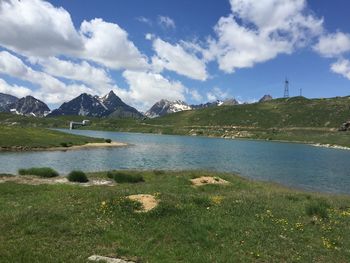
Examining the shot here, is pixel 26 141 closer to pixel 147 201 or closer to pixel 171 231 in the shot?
pixel 147 201

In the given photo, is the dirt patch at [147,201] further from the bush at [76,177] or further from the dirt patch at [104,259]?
the bush at [76,177]

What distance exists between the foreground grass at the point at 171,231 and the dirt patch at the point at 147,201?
651 mm

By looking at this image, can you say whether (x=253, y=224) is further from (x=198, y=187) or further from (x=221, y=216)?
(x=198, y=187)

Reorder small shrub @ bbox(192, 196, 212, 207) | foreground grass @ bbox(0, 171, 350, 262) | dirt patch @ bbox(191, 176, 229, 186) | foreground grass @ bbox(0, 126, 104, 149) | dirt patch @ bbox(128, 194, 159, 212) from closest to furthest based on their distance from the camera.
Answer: foreground grass @ bbox(0, 171, 350, 262), dirt patch @ bbox(128, 194, 159, 212), small shrub @ bbox(192, 196, 212, 207), dirt patch @ bbox(191, 176, 229, 186), foreground grass @ bbox(0, 126, 104, 149)

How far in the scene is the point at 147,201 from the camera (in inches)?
1086

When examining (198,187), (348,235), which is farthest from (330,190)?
(348,235)

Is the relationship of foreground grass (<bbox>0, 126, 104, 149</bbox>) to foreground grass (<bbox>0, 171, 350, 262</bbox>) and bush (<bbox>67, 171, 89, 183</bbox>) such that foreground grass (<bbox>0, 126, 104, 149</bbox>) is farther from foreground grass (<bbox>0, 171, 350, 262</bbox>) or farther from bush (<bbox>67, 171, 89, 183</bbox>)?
foreground grass (<bbox>0, 171, 350, 262</bbox>)

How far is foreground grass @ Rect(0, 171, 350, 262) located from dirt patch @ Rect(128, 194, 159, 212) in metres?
0.65

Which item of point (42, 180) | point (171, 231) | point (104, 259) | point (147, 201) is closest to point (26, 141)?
point (42, 180)

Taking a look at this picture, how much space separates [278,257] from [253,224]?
4583mm

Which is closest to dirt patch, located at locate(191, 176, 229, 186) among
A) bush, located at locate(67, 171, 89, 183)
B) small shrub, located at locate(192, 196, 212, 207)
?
bush, located at locate(67, 171, 89, 183)

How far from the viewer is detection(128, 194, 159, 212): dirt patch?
26175 mm

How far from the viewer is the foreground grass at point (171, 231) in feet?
62.9

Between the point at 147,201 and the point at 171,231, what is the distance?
5.53 meters
